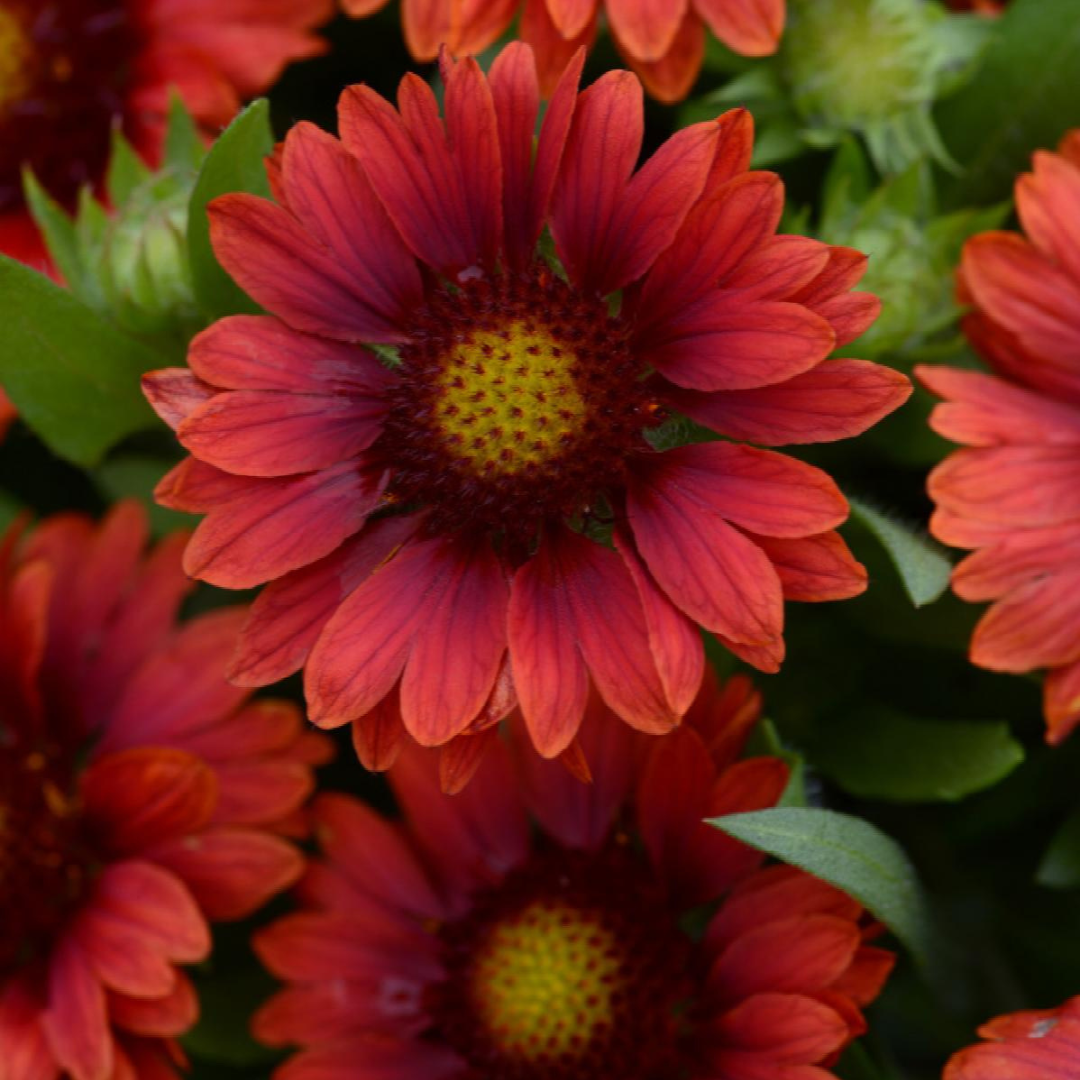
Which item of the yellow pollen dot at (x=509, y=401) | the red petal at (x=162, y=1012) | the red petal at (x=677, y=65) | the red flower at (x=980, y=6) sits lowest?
the red petal at (x=162, y=1012)

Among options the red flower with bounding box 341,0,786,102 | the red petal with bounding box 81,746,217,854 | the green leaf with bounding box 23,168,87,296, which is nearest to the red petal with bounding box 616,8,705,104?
the red flower with bounding box 341,0,786,102

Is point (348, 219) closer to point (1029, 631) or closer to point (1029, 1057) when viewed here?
point (1029, 631)

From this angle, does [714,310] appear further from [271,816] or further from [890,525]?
[271,816]

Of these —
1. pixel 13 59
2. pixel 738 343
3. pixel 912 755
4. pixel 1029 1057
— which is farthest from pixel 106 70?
pixel 1029 1057

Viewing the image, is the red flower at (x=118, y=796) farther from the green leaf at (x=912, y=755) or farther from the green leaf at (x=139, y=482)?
the green leaf at (x=912, y=755)

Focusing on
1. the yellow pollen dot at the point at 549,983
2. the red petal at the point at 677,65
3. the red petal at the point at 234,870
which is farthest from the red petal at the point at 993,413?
the red petal at the point at 234,870

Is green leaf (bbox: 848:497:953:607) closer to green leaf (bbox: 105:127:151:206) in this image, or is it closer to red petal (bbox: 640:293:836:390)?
red petal (bbox: 640:293:836:390)

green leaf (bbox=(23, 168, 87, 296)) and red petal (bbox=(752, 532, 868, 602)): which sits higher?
green leaf (bbox=(23, 168, 87, 296))
